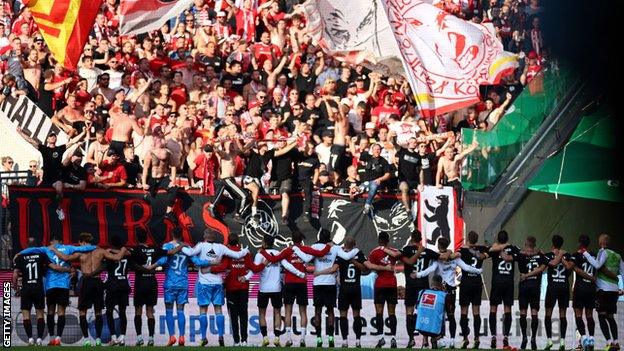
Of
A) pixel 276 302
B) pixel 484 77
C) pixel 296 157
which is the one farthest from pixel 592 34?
pixel 276 302

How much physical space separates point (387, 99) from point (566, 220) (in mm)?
4399

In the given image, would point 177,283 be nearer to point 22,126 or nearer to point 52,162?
point 52,162

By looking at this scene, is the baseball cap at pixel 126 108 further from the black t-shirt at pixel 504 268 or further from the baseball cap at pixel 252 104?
the black t-shirt at pixel 504 268

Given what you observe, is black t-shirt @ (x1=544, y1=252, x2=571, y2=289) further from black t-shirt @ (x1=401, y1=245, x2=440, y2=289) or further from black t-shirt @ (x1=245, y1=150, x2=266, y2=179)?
black t-shirt @ (x1=245, y1=150, x2=266, y2=179)

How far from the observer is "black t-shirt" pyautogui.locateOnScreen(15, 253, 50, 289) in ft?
89.5

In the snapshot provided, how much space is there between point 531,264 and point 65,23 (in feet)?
33.5

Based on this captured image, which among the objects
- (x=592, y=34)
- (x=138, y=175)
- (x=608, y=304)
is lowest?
(x=608, y=304)

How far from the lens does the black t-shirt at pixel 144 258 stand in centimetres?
2748

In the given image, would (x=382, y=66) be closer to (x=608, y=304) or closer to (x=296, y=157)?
(x=296, y=157)

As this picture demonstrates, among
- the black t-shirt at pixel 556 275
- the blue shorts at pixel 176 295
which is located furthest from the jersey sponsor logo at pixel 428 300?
the blue shorts at pixel 176 295

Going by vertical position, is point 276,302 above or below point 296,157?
below

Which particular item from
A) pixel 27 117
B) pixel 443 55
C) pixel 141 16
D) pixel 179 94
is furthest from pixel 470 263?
pixel 27 117

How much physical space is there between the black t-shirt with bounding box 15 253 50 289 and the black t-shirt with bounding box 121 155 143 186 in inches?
189

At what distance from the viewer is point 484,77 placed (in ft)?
110
